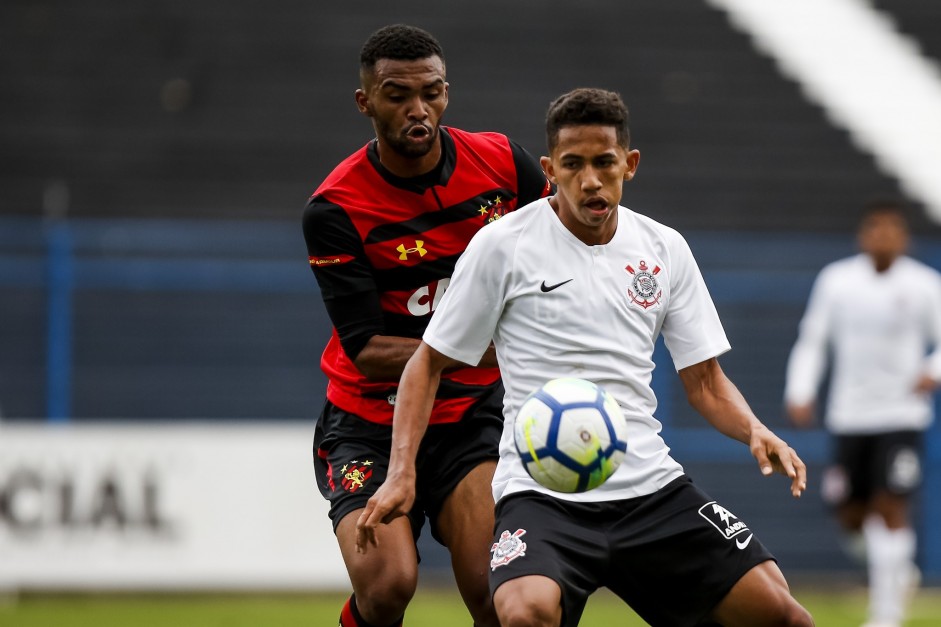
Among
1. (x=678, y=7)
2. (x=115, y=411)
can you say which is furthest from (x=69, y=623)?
(x=678, y=7)

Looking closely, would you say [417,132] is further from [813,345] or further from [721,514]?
[813,345]

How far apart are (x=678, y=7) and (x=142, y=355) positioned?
22.4 feet

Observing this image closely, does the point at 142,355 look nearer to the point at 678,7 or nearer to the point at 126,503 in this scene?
the point at 126,503

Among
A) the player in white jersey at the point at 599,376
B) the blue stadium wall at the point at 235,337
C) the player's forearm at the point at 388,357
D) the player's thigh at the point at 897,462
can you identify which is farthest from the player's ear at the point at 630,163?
the blue stadium wall at the point at 235,337

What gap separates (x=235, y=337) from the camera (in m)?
12.0

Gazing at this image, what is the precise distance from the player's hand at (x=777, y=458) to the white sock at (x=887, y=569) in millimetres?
5072

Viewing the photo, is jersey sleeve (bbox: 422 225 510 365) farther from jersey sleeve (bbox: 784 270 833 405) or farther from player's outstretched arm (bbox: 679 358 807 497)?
jersey sleeve (bbox: 784 270 833 405)

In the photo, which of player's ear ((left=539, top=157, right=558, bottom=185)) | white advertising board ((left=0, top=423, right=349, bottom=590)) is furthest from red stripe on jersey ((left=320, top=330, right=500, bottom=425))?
white advertising board ((left=0, top=423, right=349, bottom=590))

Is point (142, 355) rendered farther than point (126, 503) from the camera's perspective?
Yes

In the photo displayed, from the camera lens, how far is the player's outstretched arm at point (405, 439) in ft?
14.6

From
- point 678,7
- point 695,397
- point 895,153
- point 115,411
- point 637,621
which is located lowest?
point 637,621

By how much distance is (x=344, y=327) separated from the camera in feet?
17.4

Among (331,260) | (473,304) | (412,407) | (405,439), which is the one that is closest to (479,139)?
(331,260)

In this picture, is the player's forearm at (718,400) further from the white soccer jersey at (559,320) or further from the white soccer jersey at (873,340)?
the white soccer jersey at (873,340)
